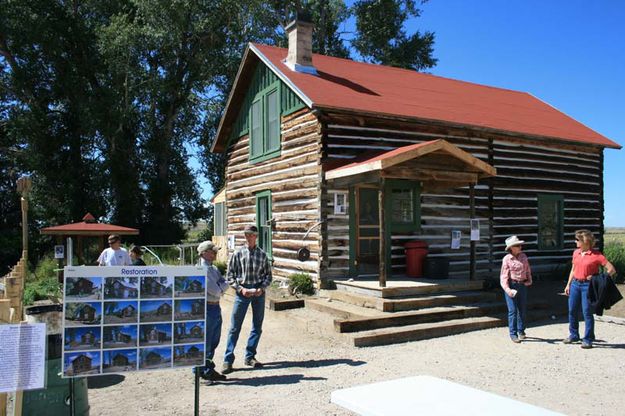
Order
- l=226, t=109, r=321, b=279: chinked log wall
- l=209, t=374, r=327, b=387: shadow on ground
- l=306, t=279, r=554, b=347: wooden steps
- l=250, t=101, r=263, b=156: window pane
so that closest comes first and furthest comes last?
1. l=209, t=374, r=327, b=387: shadow on ground
2. l=306, t=279, r=554, b=347: wooden steps
3. l=226, t=109, r=321, b=279: chinked log wall
4. l=250, t=101, r=263, b=156: window pane

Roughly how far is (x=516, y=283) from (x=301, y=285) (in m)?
4.79

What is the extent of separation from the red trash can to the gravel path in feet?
10.5

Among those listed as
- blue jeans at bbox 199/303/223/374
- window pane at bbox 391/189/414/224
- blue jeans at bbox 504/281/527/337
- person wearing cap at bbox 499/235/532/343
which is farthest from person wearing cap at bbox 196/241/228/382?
window pane at bbox 391/189/414/224

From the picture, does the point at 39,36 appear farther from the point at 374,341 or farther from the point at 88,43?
the point at 374,341

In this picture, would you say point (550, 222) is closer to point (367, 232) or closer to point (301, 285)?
point (367, 232)

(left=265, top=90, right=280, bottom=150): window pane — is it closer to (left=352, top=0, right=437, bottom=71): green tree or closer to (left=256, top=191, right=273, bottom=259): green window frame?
(left=256, top=191, right=273, bottom=259): green window frame

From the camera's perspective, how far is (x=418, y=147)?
31.0ft

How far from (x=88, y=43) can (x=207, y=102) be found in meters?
6.80

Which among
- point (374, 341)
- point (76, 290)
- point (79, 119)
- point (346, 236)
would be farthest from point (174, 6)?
point (76, 290)

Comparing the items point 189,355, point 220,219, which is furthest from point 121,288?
point 220,219

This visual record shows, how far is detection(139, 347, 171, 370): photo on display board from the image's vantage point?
173 inches

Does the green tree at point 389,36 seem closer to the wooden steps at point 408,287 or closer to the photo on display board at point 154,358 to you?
the wooden steps at point 408,287

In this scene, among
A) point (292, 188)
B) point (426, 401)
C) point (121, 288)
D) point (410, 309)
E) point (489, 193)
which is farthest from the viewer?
point (489, 193)

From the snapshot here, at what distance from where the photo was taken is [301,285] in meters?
11.3
